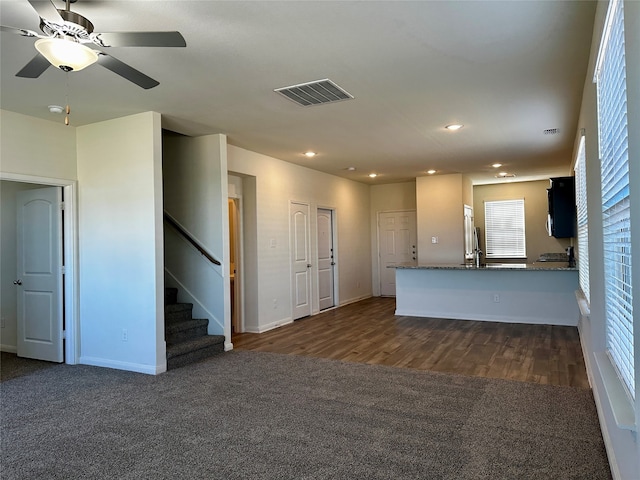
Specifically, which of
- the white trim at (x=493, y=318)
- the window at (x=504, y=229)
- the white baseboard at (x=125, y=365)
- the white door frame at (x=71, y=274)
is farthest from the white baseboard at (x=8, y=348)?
the window at (x=504, y=229)

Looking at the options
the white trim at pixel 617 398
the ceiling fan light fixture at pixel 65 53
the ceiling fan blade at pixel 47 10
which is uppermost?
the ceiling fan blade at pixel 47 10

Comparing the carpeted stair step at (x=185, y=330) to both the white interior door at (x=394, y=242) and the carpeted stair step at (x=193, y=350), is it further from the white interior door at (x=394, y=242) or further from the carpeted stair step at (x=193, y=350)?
the white interior door at (x=394, y=242)

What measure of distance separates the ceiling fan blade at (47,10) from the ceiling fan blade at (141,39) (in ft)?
0.61

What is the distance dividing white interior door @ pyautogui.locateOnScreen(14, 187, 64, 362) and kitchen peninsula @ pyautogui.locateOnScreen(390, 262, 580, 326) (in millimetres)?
5026

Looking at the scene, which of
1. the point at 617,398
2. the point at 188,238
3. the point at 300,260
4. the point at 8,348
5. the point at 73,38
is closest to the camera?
the point at 617,398

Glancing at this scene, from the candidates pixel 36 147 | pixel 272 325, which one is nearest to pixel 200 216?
pixel 36 147

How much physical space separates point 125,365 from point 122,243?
4.16ft

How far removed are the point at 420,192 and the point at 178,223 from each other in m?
5.13

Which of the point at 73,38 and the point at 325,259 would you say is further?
the point at 325,259

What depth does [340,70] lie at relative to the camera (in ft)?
10.7

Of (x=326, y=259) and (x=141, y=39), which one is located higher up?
(x=141, y=39)

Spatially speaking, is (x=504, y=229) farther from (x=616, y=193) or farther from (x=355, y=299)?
(x=616, y=193)

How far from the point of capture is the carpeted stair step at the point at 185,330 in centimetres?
478

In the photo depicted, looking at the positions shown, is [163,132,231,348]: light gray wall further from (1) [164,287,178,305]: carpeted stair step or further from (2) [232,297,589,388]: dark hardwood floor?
(2) [232,297,589,388]: dark hardwood floor
